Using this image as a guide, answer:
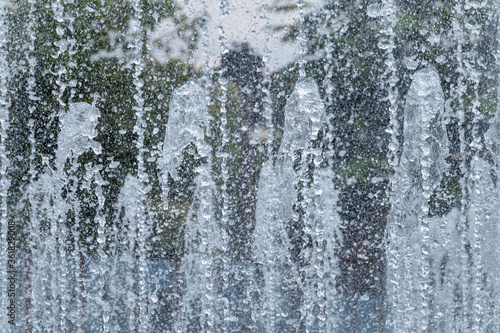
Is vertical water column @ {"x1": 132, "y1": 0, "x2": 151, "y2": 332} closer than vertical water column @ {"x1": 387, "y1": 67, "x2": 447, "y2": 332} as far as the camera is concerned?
No

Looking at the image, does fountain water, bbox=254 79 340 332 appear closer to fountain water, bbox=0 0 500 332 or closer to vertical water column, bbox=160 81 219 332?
fountain water, bbox=0 0 500 332

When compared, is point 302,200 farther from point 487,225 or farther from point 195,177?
point 487,225

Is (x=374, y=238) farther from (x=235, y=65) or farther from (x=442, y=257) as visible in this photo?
(x=235, y=65)

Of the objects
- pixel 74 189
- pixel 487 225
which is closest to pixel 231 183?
pixel 74 189

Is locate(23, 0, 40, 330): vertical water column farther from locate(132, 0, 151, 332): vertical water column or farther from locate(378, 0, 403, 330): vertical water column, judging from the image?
locate(378, 0, 403, 330): vertical water column

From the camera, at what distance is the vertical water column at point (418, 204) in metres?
3.63

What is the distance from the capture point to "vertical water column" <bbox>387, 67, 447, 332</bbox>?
363 centimetres

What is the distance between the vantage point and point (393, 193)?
3.75 m

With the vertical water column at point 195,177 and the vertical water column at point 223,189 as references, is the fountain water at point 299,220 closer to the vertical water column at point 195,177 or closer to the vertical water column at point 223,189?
the vertical water column at point 223,189

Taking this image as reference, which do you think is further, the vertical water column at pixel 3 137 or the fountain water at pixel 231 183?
the vertical water column at pixel 3 137

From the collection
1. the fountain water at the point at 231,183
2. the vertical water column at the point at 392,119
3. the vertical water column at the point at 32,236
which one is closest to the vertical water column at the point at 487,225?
the fountain water at the point at 231,183

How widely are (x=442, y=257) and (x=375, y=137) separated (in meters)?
0.97

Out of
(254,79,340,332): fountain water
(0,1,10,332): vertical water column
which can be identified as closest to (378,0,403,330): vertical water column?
(254,79,340,332): fountain water

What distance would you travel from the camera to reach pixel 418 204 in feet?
12.0
